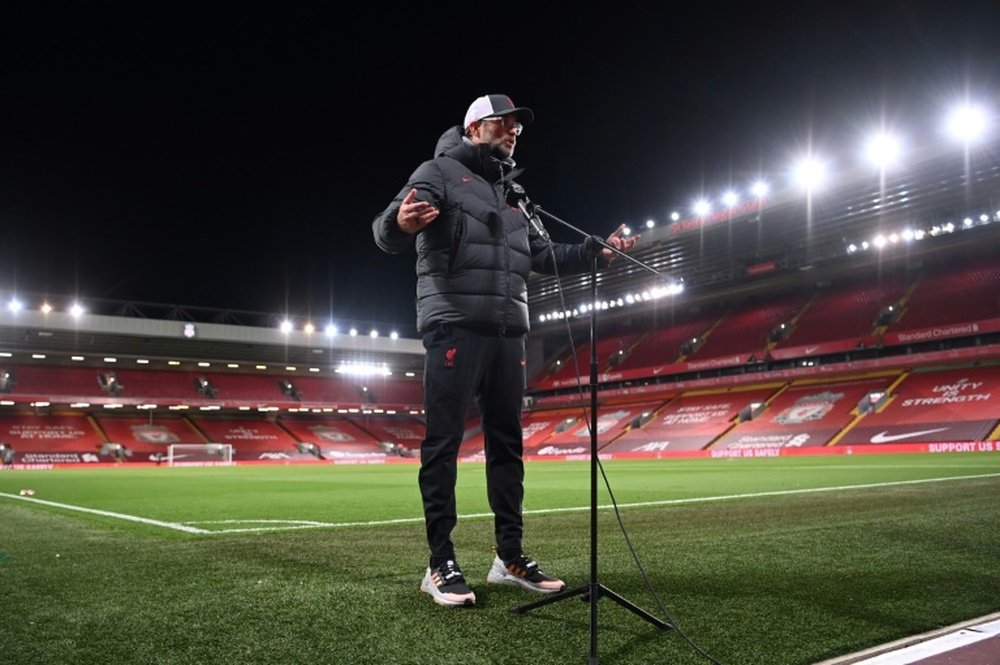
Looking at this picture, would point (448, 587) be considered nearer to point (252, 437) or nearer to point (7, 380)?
point (7, 380)

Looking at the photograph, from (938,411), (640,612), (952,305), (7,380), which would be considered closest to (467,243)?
(640,612)

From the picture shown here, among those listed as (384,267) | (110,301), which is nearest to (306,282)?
(384,267)

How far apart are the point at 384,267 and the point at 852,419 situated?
2983 centimetres

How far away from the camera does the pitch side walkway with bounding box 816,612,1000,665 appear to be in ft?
6.72

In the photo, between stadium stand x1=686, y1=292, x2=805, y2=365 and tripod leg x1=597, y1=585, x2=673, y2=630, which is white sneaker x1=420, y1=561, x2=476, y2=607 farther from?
stadium stand x1=686, y1=292, x2=805, y2=365

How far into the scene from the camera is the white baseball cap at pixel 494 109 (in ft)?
10.4

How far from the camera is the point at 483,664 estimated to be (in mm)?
2021

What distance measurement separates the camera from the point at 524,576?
311 cm

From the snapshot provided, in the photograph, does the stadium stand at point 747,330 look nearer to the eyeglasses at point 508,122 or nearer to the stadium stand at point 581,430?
the stadium stand at point 581,430

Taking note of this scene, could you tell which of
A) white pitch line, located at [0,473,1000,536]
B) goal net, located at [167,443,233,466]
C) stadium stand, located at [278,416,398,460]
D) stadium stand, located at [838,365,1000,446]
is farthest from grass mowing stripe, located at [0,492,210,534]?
stadium stand, located at [278,416,398,460]

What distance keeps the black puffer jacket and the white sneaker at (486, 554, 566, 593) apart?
3.18ft

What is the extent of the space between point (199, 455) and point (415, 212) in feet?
121

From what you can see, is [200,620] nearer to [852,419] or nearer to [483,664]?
[483,664]

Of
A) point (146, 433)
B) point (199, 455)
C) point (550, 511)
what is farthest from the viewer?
point (146, 433)
